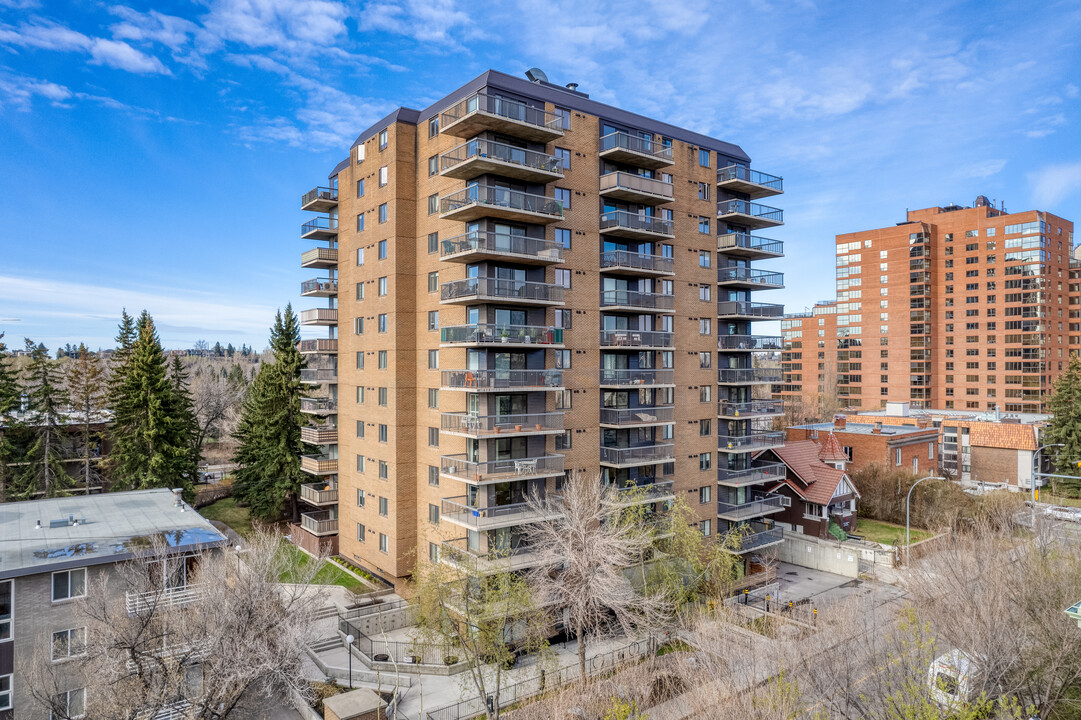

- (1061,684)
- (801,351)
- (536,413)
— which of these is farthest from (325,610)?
(801,351)

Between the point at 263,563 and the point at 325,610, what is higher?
the point at 263,563

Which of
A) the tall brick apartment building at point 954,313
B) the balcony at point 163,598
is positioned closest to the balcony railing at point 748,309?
the balcony at point 163,598

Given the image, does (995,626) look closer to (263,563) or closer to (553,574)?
(553,574)

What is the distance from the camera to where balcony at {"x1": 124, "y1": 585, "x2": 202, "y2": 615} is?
68.3ft

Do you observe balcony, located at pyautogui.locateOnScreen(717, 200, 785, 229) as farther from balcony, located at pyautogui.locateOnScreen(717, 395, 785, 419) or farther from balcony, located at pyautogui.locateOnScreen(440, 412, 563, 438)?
balcony, located at pyautogui.locateOnScreen(440, 412, 563, 438)

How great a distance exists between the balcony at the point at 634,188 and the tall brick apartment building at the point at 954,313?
7910 centimetres

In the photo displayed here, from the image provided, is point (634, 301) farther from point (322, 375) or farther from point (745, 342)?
point (322, 375)

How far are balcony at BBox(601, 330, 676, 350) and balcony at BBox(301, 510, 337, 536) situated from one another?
74.8ft

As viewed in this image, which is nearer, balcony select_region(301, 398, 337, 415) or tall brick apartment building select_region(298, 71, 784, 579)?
tall brick apartment building select_region(298, 71, 784, 579)

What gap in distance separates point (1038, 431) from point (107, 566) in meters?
86.6

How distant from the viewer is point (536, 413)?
103ft

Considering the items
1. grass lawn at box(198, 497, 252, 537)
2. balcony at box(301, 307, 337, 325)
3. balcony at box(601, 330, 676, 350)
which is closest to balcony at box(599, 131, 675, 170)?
balcony at box(601, 330, 676, 350)

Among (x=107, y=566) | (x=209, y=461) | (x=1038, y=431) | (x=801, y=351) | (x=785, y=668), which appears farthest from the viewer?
(x=801, y=351)

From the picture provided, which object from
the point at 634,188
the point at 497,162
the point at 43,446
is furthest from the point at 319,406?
the point at 634,188
